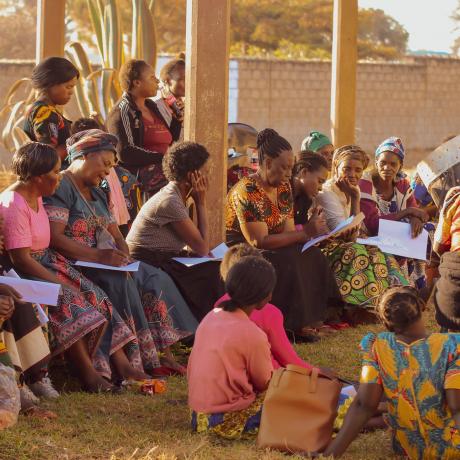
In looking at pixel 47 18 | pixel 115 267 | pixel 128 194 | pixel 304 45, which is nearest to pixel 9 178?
pixel 47 18

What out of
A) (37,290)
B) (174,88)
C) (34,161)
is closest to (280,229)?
(174,88)

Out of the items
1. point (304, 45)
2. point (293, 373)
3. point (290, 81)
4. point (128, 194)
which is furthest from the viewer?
point (304, 45)

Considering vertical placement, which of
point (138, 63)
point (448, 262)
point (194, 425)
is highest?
point (138, 63)

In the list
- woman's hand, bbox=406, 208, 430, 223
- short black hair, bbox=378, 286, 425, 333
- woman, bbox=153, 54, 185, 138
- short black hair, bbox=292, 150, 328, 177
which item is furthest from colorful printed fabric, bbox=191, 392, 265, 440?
woman, bbox=153, 54, 185, 138

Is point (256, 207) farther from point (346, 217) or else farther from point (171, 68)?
point (171, 68)

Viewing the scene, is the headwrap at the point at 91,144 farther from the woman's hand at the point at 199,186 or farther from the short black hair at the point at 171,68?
the short black hair at the point at 171,68

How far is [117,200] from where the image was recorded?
705 centimetres

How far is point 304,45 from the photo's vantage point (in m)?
40.2

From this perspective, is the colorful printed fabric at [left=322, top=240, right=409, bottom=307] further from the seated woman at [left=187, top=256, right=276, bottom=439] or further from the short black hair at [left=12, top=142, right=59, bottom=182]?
the seated woman at [left=187, top=256, right=276, bottom=439]

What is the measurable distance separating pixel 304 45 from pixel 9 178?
26168 millimetres

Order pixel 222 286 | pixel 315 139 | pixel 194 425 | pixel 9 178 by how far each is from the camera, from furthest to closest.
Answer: pixel 9 178
pixel 315 139
pixel 222 286
pixel 194 425

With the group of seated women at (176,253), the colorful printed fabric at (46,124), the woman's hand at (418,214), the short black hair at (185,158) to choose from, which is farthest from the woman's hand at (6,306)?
the woman's hand at (418,214)

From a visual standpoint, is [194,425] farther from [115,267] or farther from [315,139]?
[315,139]

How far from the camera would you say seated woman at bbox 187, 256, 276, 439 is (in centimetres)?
491
